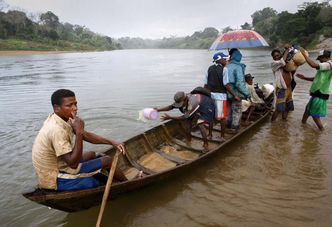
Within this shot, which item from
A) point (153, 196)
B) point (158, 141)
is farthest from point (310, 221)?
point (158, 141)

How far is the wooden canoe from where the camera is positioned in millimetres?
3219

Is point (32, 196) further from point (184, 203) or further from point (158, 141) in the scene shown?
point (158, 141)

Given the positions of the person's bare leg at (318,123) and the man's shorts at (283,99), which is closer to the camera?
the person's bare leg at (318,123)

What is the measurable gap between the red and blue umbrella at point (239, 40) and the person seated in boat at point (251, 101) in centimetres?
145

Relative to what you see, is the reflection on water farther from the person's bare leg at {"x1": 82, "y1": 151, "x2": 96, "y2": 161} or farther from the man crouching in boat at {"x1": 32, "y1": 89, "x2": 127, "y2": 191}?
the man crouching in boat at {"x1": 32, "y1": 89, "x2": 127, "y2": 191}

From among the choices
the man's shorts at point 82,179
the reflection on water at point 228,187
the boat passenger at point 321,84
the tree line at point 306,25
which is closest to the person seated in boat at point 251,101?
the reflection on water at point 228,187

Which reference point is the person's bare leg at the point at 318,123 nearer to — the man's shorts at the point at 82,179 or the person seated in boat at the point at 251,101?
the person seated in boat at the point at 251,101

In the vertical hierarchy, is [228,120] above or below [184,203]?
above

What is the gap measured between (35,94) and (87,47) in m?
67.5

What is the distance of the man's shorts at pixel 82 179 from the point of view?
3.24 metres

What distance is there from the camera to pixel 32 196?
10.1 ft

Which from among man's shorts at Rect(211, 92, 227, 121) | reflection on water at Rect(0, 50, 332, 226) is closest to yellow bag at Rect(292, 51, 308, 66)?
reflection on water at Rect(0, 50, 332, 226)

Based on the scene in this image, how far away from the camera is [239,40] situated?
19.3 feet

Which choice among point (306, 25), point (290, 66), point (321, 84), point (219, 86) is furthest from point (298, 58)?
point (306, 25)
